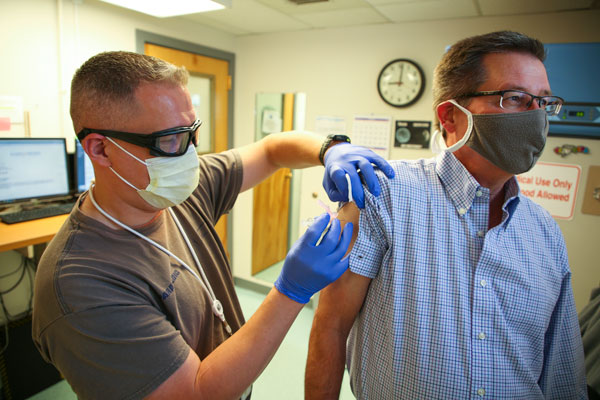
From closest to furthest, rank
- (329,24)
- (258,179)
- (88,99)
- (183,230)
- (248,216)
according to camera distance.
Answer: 1. (88,99)
2. (183,230)
3. (258,179)
4. (329,24)
5. (248,216)

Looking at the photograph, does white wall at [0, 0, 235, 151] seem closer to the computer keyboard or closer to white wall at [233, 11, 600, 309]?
the computer keyboard

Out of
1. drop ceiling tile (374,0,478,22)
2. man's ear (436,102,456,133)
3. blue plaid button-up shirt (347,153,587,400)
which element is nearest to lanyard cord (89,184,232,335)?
blue plaid button-up shirt (347,153,587,400)

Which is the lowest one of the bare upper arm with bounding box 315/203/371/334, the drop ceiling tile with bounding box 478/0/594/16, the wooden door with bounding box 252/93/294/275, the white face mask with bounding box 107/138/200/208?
the wooden door with bounding box 252/93/294/275

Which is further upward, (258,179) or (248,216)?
(258,179)

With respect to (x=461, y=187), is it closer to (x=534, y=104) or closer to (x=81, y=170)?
(x=534, y=104)

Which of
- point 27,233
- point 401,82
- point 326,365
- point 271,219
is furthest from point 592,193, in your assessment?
point 27,233

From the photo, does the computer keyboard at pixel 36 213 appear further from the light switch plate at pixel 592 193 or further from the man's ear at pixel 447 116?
the light switch plate at pixel 592 193

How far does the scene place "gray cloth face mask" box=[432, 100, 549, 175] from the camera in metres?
1.03

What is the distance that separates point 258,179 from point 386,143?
5.72 ft

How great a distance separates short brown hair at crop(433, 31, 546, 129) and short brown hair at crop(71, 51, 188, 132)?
2.73ft

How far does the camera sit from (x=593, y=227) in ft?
8.23

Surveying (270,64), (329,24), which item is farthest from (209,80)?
(329,24)

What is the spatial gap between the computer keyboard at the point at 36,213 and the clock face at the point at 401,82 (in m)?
Result: 2.46

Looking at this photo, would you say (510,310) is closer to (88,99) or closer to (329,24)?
(88,99)
